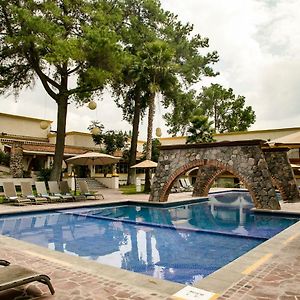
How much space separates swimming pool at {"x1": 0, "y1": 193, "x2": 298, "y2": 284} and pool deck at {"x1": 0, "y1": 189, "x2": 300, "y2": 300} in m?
1.21

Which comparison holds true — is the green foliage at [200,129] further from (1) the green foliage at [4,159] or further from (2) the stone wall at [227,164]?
(1) the green foliage at [4,159]

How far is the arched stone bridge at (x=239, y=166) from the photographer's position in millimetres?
14797

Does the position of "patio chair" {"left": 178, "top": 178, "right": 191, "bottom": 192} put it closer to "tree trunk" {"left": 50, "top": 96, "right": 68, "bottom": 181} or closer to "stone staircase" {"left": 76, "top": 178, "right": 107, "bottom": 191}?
"stone staircase" {"left": 76, "top": 178, "right": 107, "bottom": 191}

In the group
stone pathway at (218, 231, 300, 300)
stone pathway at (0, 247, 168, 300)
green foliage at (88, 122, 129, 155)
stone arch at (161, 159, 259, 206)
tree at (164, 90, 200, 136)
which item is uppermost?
tree at (164, 90, 200, 136)

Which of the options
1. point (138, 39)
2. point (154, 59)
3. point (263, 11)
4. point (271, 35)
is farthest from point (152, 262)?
point (138, 39)

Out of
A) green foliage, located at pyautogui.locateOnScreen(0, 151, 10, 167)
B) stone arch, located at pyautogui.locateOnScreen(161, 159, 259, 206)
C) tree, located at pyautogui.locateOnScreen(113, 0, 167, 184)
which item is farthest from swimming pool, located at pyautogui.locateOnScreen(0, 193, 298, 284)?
green foliage, located at pyautogui.locateOnScreen(0, 151, 10, 167)

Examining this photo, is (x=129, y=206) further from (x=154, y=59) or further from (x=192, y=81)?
(x=192, y=81)

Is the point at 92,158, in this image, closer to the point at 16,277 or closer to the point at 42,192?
the point at 42,192

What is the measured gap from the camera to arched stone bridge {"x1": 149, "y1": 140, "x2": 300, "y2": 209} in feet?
48.5

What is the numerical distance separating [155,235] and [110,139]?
2545 centimetres

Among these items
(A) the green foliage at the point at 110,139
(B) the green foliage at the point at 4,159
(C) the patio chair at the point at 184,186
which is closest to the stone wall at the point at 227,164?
(C) the patio chair at the point at 184,186

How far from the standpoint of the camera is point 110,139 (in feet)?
118

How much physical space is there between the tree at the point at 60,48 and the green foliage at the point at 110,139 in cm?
1003

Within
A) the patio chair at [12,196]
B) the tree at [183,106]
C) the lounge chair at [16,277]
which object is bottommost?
the lounge chair at [16,277]
